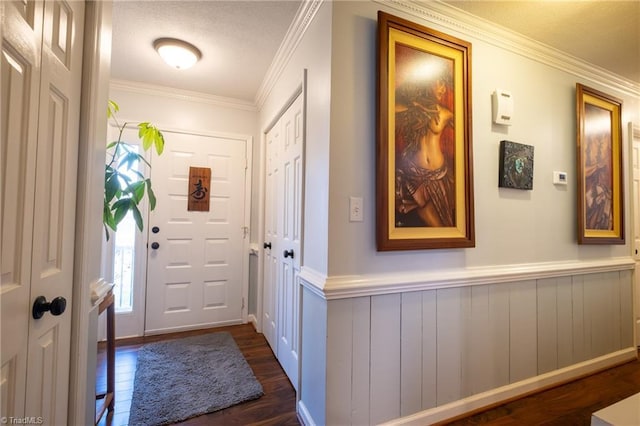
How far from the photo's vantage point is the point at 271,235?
8.43 feet

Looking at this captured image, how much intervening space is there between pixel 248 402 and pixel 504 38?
2952mm

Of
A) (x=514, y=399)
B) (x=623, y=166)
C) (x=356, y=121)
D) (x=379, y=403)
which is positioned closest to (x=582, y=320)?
(x=514, y=399)

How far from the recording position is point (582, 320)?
2.13 m

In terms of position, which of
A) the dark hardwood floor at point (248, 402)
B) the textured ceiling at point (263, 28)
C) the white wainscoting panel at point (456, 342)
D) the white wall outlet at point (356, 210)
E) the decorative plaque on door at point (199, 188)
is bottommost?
the dark hardwood floor at point (248, 402)

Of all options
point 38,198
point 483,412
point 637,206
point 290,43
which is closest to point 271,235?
point 290,43

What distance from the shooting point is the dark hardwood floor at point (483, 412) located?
161 centimetres

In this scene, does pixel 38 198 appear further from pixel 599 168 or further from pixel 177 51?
pixel 599 168

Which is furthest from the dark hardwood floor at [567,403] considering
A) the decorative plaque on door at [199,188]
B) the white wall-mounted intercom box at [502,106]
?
the decorative plaque on door at [199,188]

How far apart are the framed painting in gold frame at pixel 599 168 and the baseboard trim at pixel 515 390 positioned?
0.96m

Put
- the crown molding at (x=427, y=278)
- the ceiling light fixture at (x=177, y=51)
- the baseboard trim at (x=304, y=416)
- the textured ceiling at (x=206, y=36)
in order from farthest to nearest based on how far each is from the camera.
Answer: the ceiling light fixture at (x=177, y=51), the textured ceiling at (x=206, y=36), the baseboard trim at (x=304, y=416), the crown molding at (x=427, y=278)

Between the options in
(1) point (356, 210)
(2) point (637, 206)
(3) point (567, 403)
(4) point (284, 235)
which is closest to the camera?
(1) point (356, 210)

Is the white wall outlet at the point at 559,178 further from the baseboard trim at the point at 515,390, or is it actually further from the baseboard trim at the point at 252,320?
the baseboard trim at the point at 252,320

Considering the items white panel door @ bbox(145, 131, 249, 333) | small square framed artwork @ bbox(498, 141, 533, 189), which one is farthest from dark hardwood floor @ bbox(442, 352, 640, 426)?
white panel door @ bbox(145, 131, 249, 333)

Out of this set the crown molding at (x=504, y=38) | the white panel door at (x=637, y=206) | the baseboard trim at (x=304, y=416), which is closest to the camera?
the baseboard trim at (x=304, y=416)
